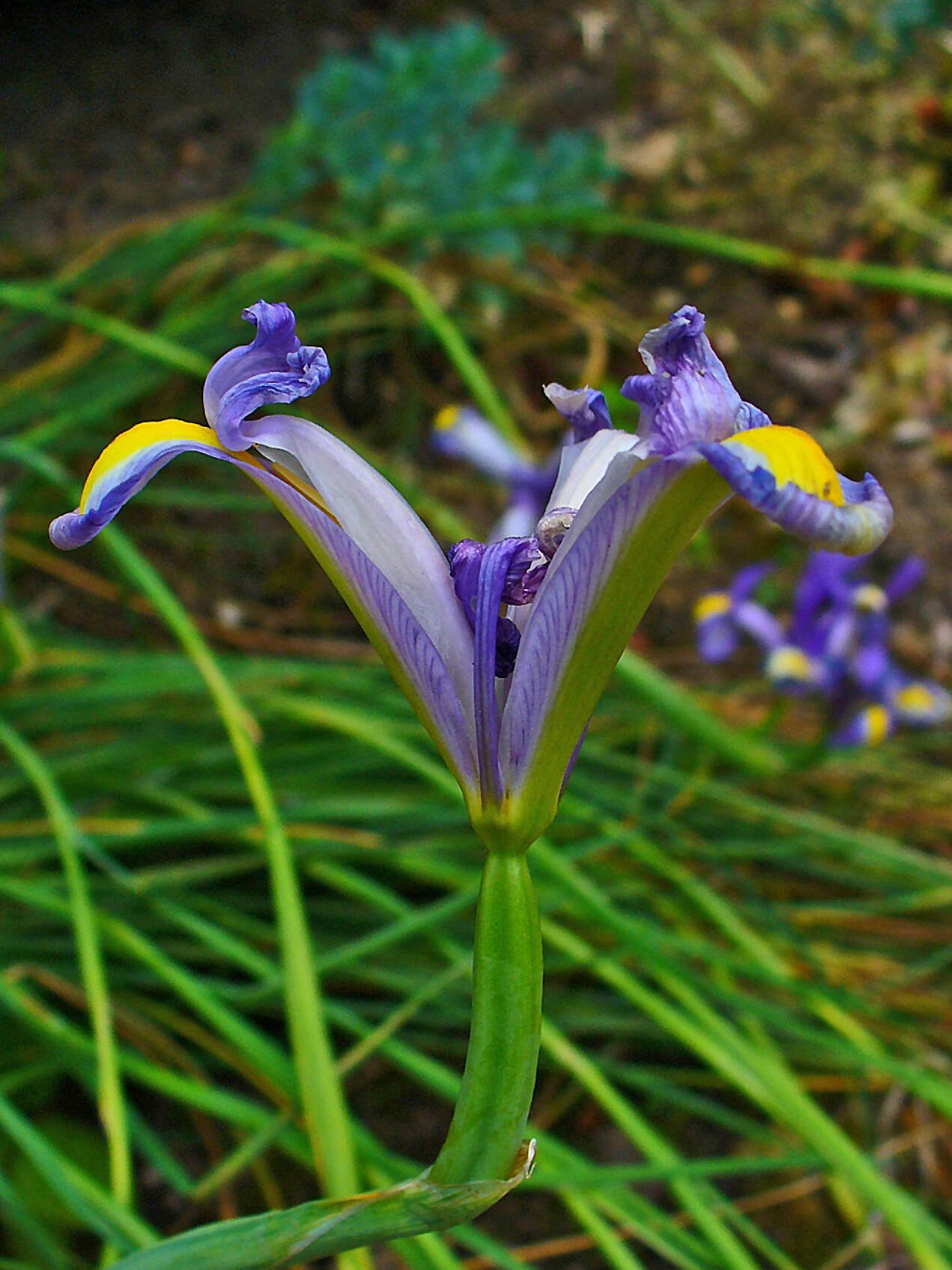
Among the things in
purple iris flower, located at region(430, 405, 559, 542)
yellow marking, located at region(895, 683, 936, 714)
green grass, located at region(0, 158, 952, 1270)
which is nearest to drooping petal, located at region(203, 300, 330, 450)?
green grass, located at region(0, 158, 952, 1270)

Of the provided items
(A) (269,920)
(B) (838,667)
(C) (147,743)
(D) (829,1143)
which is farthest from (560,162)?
(D) (829,1143)

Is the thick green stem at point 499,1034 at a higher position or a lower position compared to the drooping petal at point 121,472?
lower

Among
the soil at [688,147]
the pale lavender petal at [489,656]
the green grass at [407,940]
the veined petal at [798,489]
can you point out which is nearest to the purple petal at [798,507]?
the veined petal at [798,489]

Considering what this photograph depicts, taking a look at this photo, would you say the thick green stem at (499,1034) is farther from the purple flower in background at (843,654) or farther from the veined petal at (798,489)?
the purple flower in background at (843,654)

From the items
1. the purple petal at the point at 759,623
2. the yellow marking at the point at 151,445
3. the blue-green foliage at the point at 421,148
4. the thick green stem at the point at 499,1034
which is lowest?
the thick green stem at the point at 499,1034

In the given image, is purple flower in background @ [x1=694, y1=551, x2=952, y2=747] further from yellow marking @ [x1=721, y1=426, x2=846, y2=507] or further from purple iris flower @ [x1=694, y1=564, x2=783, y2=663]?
yellow marking @ [x1=721, y1=426, x2=846, y2=507]

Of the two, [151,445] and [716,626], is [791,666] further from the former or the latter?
[151,445]

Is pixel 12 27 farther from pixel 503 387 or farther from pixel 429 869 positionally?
pixel 429 869
